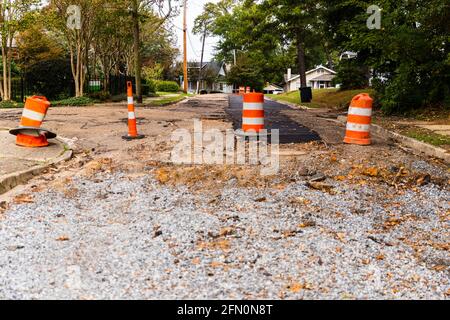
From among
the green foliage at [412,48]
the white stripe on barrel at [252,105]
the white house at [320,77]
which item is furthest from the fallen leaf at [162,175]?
the white house at [320,77]

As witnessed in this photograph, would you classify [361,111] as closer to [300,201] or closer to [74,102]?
[300,201]

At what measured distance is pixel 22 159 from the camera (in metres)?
7.25

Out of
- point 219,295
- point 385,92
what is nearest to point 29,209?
point 219,295

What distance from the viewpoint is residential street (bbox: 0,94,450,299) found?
127 inches

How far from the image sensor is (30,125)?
26.5ft

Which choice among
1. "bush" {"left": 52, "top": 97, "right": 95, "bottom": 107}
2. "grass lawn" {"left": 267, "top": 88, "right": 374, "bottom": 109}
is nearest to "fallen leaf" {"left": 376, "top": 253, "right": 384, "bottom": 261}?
"grass lawn" {"left": 267, "top": 88, "right": 374, "bottom": 109}

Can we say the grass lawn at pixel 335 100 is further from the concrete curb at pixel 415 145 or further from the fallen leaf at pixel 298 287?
the fallen leaf at pixel 298 287

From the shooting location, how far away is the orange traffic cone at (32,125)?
7984 millimetres

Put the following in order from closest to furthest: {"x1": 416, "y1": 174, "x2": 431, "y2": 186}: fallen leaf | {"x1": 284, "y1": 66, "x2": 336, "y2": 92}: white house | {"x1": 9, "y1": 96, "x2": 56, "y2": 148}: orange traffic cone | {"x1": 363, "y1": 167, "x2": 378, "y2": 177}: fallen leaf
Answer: {"x1": 416, "y1": 174, "x2": 431, "y2": 186}: fallen leaf → {"x1": 363, "y1": 167, "x2": 378, "y2": 177}: fallen leaf → {"x1": 9, "y1": 96, "x2": 56, "y2": 148}: orange traffic cone → {"x1": 284, "y1": 66, "x2": 336, "y2": 92}: white house

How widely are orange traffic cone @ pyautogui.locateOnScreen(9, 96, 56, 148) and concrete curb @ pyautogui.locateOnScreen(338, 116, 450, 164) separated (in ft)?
21.3

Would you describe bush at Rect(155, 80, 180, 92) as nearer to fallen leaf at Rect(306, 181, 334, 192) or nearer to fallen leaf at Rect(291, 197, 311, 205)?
fallen leaf at Rect(306, 181, 334, 192)

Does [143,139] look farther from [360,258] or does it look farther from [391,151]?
[360,258]

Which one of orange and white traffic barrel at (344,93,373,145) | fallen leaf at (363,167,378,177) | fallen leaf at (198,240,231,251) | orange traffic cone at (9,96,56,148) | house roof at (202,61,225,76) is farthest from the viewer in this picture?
house roof at (202,61,225,76)

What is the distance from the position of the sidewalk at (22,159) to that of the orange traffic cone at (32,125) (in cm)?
17
